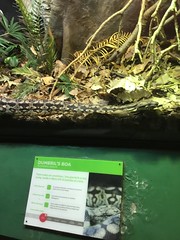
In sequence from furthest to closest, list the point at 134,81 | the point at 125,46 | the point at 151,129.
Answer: the point at 125,46
the point at 134,81
the point at 151,129

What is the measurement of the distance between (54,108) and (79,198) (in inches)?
23.3

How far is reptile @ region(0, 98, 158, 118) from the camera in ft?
5.75

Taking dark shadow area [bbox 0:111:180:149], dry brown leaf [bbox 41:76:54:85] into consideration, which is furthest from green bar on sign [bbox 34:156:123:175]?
dry brown leaf [bbox 41:76:54:85]

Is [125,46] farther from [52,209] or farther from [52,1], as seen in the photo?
[52,209]

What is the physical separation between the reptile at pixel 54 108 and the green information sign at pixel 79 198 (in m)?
0.29

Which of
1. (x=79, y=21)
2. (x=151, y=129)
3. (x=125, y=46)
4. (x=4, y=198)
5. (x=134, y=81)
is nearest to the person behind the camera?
(x=151, y=129)

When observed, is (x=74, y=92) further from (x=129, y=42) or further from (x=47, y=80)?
(x=129, y=42)

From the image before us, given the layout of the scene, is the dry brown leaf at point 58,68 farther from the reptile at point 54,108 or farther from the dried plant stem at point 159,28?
the dried plant stem at point 159,28

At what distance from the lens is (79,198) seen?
1.72 metres

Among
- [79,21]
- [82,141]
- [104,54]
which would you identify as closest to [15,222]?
[82,141]

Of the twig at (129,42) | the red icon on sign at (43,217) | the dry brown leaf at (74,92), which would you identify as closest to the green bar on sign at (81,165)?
the red icon on sign at (43,217)

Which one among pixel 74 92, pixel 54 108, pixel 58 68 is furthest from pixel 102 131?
pixel 58 68

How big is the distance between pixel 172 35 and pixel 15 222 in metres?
1.69

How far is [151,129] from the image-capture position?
67.9 inches
